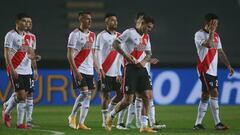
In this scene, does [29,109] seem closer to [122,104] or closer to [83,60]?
[83,60]

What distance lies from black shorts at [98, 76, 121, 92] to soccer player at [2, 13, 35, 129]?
137 centimetres

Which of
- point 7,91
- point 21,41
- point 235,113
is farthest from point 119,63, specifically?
point 7,91

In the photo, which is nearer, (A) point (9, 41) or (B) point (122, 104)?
(B) point (122, 104)

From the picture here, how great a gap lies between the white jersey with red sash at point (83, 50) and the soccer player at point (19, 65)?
842 mm

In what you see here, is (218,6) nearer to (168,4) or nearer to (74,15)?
(168,4)

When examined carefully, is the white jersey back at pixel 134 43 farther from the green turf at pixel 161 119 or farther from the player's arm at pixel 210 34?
the player's arm at pixel 210 34

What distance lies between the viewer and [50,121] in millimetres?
17359

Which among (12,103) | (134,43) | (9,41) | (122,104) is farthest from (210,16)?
(12,103)

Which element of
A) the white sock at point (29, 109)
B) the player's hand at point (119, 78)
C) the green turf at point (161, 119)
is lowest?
the green turf at point (161, 119)

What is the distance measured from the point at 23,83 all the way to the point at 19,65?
1.09 feet

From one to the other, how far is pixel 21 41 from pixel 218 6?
12179 millimetres

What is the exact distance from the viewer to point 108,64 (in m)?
16.1

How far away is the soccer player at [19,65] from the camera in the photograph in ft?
49.1

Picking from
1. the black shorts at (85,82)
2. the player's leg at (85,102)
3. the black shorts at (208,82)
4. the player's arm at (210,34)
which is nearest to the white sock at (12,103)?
the black shorts at (85,82)
